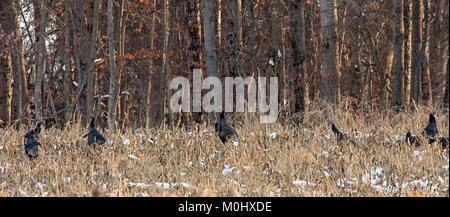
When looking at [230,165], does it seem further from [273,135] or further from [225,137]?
[273,135]

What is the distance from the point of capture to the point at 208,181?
22.3 ft

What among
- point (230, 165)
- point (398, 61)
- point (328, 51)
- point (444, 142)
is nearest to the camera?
point (230, 165)

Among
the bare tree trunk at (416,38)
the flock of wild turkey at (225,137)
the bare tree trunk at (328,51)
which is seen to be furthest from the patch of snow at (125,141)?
the bare tree trunk at (416,38)

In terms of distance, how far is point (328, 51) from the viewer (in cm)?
1365

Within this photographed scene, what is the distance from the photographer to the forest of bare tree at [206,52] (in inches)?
547

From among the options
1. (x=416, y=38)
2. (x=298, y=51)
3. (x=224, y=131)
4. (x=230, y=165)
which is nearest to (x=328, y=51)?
(x=298, y=51)

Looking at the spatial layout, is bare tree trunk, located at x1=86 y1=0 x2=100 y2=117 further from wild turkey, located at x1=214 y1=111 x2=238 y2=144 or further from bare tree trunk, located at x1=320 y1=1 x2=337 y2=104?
wild turkey, located at x1=214 y1=111 x2=238 y2=144

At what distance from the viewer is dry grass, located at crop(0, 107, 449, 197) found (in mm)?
6652

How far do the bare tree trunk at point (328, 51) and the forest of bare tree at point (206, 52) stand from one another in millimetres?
24

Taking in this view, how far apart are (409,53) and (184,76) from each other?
30.9ft

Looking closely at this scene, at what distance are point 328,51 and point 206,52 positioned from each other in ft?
10.2
